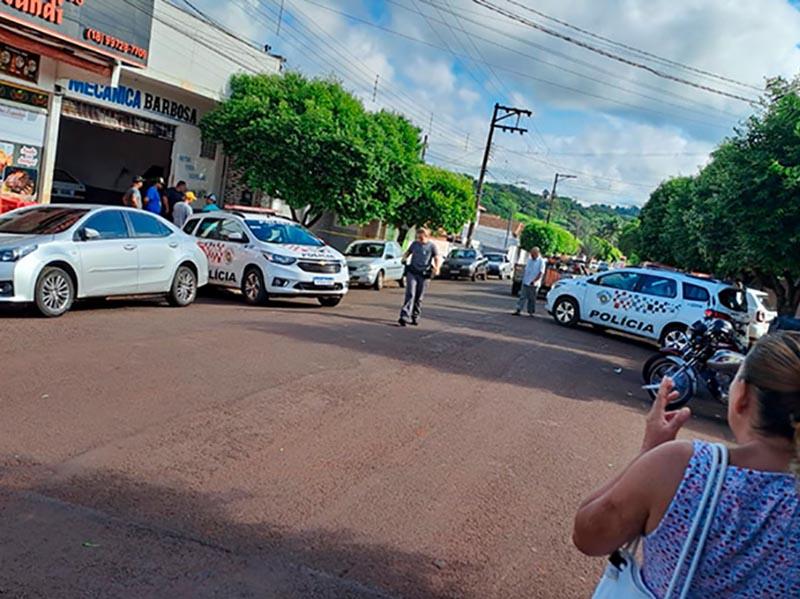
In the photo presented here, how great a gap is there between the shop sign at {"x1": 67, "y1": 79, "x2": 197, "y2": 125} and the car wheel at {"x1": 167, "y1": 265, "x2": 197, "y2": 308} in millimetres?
8065

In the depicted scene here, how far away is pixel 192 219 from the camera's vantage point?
1552cm

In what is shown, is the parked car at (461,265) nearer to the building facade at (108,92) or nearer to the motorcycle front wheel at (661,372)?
the building facade at (108,92)

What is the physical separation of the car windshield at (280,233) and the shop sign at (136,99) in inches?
263

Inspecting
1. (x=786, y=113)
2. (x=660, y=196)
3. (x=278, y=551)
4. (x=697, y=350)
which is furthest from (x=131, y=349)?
(x=660, y=196)

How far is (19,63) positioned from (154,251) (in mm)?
7329

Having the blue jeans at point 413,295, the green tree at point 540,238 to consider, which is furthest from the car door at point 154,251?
the green tree at point 540,238

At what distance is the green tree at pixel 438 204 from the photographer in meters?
30.7

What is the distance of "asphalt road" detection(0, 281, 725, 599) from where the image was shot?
3.64 meters

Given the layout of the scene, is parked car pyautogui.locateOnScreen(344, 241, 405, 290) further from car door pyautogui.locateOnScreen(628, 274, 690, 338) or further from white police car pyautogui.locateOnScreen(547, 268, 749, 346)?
car door pyautogui.locateOnScreen(628, 274, 690, 338)

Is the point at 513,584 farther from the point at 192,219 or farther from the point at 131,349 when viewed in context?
the point at 192,219

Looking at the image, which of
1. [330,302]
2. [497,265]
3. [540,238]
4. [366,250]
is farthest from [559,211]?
[330,302]

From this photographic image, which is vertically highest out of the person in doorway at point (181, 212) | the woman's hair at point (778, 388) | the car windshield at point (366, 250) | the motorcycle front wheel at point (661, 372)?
the woman's hair at point (778, 388)

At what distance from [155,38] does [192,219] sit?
268 inches

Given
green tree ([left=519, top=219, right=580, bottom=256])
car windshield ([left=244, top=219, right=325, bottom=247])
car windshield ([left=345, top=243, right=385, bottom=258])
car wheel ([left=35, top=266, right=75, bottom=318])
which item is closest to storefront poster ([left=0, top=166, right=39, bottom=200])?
car windshield ([left=244, top=219, right=325, bottom=247])
